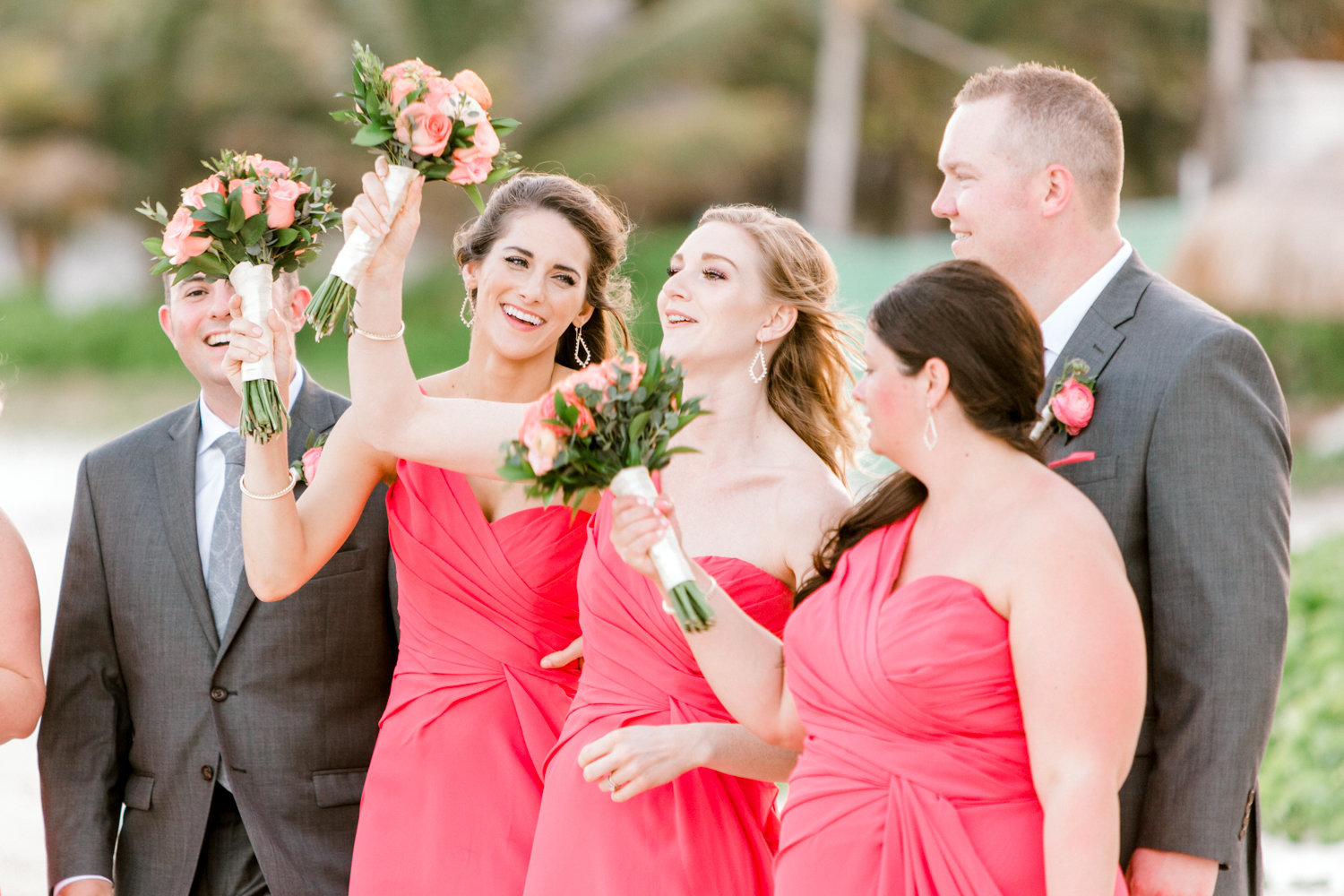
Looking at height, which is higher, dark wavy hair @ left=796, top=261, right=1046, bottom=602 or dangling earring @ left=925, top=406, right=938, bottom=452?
dark wavy hair @ left=796, top=261, right=1046, bottom=602

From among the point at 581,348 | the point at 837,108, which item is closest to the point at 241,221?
the point at 581,348

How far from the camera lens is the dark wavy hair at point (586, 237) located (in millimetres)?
4508

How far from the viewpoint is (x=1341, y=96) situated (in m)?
26.6

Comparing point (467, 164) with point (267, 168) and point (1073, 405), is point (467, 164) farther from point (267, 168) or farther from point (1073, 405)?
point (1073, 405)

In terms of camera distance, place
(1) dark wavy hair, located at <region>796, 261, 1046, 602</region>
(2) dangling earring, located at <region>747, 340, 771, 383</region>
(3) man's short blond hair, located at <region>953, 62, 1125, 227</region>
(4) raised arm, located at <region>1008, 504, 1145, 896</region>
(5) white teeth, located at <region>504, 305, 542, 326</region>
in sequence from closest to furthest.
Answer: (4) raised arm, located at <region>1008, 504, 1145, 896</region>
(1) dark wavy hair, located at <region>796, 261, 1046, 602</region>
(3) man's short blond hair, located at <region>953, 62, 1125, 227</region>
(2) dangling earring, located at <region>747, 340, 771, 383</region>
(5) white teeth, located at <region>504, 305, 542, 326</region>

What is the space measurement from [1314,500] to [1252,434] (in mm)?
16006

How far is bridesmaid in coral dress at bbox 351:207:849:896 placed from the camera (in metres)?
3.60

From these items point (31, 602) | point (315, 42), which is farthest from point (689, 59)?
point (31, 602)

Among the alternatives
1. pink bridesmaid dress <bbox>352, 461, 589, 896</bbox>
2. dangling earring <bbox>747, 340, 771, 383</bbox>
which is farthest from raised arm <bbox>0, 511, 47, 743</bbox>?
dangling earring <bbox>747, 340, 771, 383</bbox>

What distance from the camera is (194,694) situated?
14.2ft

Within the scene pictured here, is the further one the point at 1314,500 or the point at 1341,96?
the point at 1341,96

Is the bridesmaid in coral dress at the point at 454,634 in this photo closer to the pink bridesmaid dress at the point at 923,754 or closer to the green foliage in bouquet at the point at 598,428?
the green foliage in bouquet at the point at 598,428

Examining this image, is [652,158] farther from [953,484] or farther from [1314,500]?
[953,484]

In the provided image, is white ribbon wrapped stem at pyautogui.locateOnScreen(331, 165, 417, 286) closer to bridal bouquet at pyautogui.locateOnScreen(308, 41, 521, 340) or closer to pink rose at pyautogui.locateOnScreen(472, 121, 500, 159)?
bridal bouquet at pyautogui.locateOnScreen(308, 41, 521, 340)
